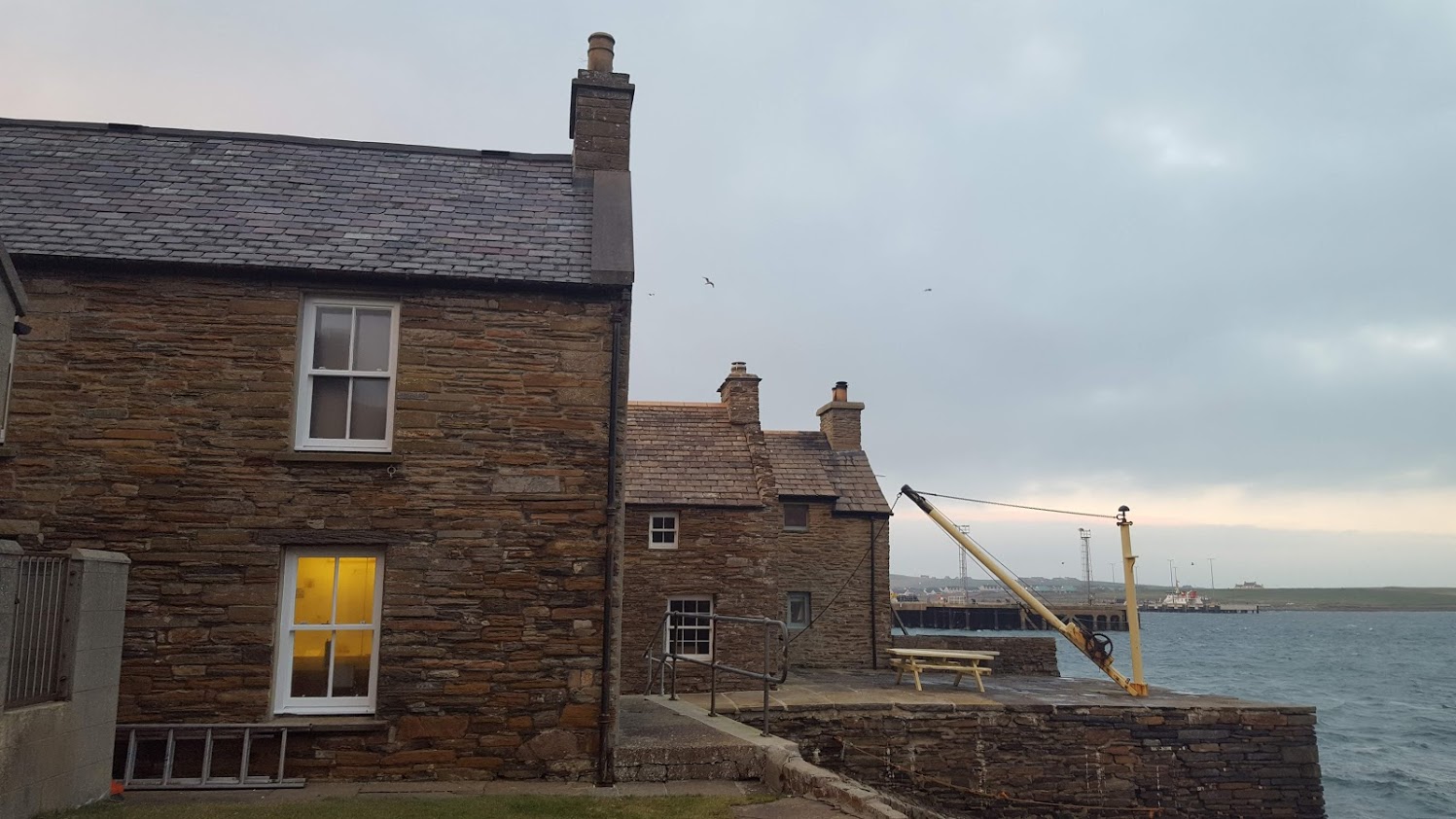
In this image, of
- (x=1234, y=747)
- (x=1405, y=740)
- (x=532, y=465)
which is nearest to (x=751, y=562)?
(x=1234, y=747)

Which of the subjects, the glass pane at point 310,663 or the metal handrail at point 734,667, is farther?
the metal handrail at point 734,667

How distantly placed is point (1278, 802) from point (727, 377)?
15.8 m

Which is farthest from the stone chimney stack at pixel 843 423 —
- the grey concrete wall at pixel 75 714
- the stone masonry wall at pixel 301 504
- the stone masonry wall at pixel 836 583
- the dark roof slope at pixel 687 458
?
the grey concrete wall at pixel 75 714

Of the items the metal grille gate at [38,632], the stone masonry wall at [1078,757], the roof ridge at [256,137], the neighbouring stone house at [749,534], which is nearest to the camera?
the metal grille gate at [38,632]

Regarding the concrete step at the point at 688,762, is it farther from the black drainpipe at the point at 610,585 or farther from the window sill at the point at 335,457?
the window sill at the point at 335,457

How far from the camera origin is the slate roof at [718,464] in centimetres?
2369

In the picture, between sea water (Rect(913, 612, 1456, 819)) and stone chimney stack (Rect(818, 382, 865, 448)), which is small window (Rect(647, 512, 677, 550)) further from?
sea water (Rect(913, 612, 1456, 819))

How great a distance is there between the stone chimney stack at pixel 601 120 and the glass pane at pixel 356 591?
19.5 feet

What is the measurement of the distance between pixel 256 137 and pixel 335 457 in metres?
5.60

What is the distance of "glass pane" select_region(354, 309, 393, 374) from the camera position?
10430 mm

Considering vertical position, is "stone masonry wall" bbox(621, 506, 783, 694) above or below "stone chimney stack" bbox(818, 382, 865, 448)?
below

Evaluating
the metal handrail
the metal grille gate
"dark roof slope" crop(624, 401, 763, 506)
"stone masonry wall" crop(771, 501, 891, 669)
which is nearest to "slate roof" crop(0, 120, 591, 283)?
the metal grille gate

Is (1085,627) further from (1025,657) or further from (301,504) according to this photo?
(301,504)

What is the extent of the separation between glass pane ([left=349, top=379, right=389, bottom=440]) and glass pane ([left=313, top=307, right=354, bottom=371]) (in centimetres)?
33
